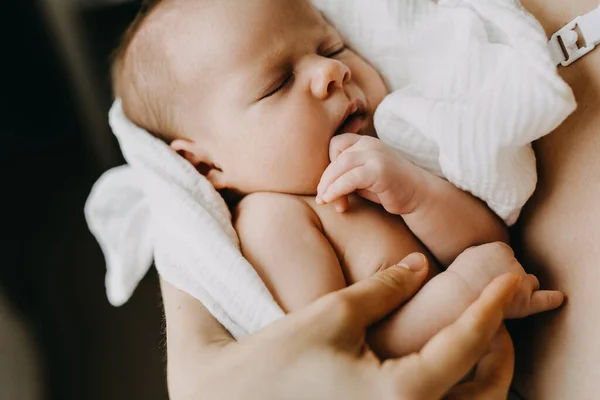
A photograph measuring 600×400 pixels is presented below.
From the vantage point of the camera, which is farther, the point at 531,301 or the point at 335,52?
the point at 335,52

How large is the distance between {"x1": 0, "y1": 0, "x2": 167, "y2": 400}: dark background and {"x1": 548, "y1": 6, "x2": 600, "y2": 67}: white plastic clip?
1105 mm

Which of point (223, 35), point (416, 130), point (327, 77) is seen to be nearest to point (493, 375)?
point (416, 130)

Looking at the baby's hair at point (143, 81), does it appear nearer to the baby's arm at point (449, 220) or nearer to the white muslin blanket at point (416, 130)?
the white muslin blanket at point (416, 130)

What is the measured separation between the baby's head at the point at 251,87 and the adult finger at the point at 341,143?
0.01 metres

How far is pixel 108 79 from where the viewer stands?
1.54 m

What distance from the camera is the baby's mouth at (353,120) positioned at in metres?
0.80

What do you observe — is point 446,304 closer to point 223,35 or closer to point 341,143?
point 341,143

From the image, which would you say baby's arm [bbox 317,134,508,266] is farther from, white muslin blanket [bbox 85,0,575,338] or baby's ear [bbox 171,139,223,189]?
baby's ear [bbox 171,139,223,189]

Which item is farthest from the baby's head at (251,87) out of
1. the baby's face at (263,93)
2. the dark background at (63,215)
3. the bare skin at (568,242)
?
the dark background at (63,215)

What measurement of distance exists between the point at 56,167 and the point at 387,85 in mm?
1082

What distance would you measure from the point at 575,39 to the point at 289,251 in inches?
16.2

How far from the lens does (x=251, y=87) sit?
789 mm

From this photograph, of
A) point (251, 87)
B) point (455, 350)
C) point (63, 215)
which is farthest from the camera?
point (63, 215)

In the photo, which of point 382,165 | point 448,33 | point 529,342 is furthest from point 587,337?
point 448,33
